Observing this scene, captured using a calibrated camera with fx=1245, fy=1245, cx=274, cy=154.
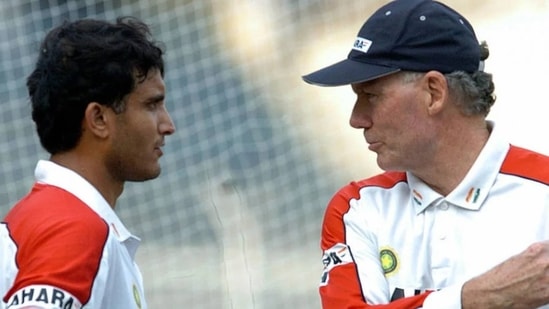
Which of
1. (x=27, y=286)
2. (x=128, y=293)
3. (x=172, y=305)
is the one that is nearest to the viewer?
(x=27, y=286)

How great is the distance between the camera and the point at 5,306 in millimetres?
2352

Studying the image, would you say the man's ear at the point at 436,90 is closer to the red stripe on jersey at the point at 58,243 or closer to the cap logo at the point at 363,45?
the cap logo at the point at 363,45

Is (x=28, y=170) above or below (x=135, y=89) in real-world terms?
below

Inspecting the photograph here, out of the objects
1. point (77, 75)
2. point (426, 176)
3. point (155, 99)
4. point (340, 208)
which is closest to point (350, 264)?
point (340, 208)

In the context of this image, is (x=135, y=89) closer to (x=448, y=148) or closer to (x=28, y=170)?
(x=448, y=148)

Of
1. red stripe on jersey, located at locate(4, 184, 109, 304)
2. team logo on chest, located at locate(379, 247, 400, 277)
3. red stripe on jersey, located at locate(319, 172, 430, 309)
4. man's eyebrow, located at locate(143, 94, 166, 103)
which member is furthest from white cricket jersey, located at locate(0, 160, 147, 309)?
team logo on chest, located at locate(379, 247, 400, 277)

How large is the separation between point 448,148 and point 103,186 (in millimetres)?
741

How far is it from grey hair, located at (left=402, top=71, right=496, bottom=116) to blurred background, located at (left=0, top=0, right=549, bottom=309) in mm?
3476

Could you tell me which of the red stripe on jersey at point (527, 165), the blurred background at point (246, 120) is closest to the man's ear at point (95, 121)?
the red stripe on jersey at point (527, 165)

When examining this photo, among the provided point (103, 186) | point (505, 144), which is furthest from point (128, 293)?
point (505, 144)

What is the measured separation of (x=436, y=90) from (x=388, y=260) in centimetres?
37

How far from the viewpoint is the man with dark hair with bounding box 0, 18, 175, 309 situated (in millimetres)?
2475

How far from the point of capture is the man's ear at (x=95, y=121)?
8.73 feet

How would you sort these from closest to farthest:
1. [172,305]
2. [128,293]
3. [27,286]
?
1. [27,286]
2. [128,293]
3. [172,305]
